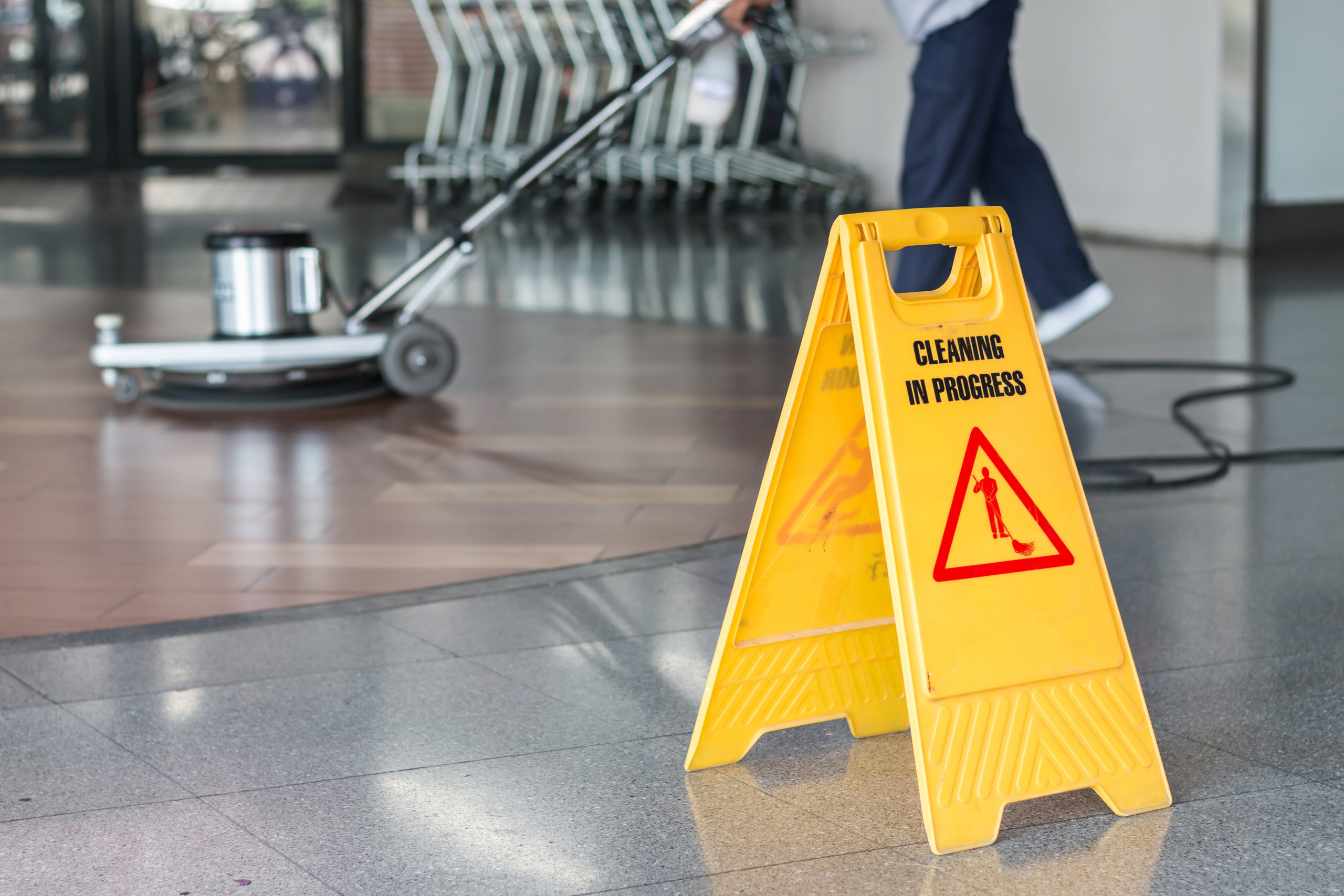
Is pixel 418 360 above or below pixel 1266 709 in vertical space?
above

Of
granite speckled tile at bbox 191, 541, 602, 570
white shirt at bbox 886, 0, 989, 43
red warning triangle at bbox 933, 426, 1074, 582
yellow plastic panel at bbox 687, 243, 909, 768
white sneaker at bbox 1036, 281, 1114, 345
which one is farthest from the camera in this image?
white sneaker at bbox 1036, 281, 1114, 345

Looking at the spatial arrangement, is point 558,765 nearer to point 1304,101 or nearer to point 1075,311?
point 1075,311

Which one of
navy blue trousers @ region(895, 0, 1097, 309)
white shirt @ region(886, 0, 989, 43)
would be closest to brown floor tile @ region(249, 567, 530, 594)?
navy blue trousers @ region(895, 0, 1097, 309)

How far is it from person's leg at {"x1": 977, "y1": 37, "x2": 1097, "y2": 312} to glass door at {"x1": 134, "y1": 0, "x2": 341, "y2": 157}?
9567 millimetres

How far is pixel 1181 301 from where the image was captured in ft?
18.3

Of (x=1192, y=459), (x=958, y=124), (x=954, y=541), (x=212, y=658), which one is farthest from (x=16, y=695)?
(x=958, y=124)

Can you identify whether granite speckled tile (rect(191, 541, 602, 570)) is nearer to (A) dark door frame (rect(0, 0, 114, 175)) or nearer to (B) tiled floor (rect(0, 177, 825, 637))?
(B) tiled floor (rect(0, 177, 825, 637))

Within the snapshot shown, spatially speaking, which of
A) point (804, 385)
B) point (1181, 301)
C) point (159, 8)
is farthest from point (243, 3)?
point (804, 385)

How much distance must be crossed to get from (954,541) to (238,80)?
12.4 meters

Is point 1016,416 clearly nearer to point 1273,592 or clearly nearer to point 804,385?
point 804,385

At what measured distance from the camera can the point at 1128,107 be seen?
7852 mm

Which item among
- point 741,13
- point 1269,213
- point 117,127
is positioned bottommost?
point 1269,213

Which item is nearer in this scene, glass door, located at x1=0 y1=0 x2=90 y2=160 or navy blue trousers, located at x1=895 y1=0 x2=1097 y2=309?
navy blue trousers, located at x1=895 y1=0 x2=1097 y2=309

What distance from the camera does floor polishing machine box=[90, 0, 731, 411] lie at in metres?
3.65
